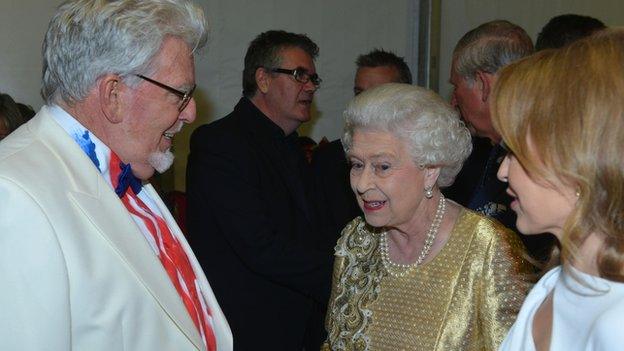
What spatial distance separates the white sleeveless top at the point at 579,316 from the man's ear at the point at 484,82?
1420 mm

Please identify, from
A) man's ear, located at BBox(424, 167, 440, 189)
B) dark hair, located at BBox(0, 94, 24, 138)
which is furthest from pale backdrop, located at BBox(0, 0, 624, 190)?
man's ear, located at BBox(424, 167, 440, 189)

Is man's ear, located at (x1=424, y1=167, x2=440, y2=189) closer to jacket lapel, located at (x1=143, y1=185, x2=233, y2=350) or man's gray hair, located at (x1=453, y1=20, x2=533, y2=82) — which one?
man's gray hair, located at (x1=453, y1=20, x2=533, y2=82)

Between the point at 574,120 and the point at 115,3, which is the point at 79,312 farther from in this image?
the point at 574,120

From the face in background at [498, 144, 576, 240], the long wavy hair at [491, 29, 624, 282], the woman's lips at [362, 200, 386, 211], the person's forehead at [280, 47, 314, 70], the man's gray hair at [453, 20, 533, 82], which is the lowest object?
the woman's lips at [362, 200, 386, 211]

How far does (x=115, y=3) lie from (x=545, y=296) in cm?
120

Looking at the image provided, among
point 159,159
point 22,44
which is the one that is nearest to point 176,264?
point 159,159

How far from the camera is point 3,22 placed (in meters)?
4.57

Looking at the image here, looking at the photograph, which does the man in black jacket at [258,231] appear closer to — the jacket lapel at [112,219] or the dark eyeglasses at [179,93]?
the dark eyeglasses at [179,93]

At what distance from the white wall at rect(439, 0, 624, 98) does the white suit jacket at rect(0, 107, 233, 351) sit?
362 cm

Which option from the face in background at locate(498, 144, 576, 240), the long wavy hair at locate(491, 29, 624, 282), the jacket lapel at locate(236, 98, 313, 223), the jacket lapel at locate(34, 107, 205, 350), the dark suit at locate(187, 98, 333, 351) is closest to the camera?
the long wavy hair at locate(491, 29, 624, 282)

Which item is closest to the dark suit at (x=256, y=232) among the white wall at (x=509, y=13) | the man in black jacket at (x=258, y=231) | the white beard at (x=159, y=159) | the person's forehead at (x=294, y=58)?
the man in black jacket at (x=258, y=231)

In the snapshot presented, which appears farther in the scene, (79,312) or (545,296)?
(79,312)

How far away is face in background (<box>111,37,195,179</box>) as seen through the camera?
209cm

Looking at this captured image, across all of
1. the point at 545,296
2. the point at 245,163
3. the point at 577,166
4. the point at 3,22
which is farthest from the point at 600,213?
the point at 3,22
